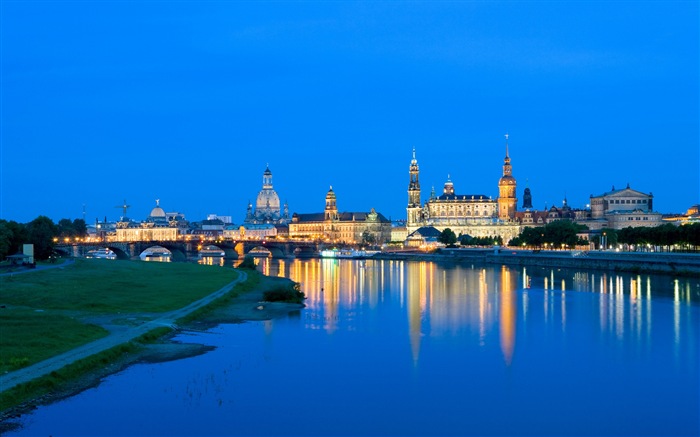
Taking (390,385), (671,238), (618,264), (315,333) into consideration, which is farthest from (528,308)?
(671,238)

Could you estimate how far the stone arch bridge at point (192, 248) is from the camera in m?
123

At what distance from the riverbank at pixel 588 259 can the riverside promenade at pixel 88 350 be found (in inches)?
2044

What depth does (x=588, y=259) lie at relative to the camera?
98.1m

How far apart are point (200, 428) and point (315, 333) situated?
17207 millimetres

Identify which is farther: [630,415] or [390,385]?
[390,385]

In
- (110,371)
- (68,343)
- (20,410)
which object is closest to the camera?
(20,410)

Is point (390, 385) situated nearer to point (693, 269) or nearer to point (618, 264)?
point (693, 269)

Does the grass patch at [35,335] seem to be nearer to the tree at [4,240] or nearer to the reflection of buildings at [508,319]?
the reflection of buildings at [508,319]

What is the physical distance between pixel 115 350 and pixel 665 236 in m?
87.2

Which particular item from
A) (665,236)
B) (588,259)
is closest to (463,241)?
(665,236)

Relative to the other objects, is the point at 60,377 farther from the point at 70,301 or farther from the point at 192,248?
the point at 192,248

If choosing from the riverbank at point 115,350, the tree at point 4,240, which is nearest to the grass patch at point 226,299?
the riverbank at point 115,350

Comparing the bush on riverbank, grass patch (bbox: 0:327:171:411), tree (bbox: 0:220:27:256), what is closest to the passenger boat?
tree (bbox: 0:220:27:256)

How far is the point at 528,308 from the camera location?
5175 cm
